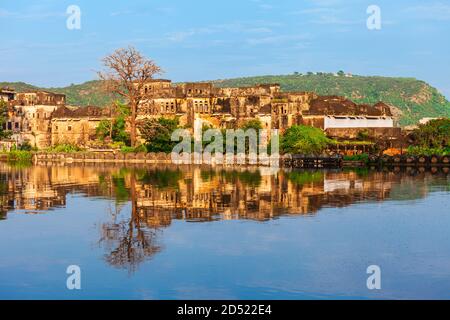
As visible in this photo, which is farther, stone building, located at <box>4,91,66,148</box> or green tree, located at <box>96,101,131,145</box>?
stone building, located at <box>4,91,66,148</box>

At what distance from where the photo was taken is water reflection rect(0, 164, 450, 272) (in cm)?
2067

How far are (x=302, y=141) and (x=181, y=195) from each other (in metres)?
32.3

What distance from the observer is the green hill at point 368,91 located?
161000 mm

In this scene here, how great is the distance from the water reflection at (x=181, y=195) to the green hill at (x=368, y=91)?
113 metres

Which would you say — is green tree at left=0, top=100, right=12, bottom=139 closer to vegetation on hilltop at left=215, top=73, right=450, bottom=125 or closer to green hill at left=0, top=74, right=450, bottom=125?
green hill at left=0, top=74, right=450, bottom=125

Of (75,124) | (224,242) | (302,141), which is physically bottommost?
(224,242)

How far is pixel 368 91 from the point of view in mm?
169875

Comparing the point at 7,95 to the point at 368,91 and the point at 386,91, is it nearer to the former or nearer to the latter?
the point at 368,91

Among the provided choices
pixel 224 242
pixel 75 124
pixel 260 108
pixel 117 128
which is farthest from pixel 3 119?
pixel 224 242

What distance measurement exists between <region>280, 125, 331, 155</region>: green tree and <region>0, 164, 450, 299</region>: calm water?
27.0 meters

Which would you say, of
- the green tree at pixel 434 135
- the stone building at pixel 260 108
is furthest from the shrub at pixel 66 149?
the green tree at pixel 434 135

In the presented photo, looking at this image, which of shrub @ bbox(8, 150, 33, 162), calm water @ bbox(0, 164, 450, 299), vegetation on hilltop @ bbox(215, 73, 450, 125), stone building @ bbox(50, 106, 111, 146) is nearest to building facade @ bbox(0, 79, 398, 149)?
stone building @ bbox(50, 106, 111, 146)
